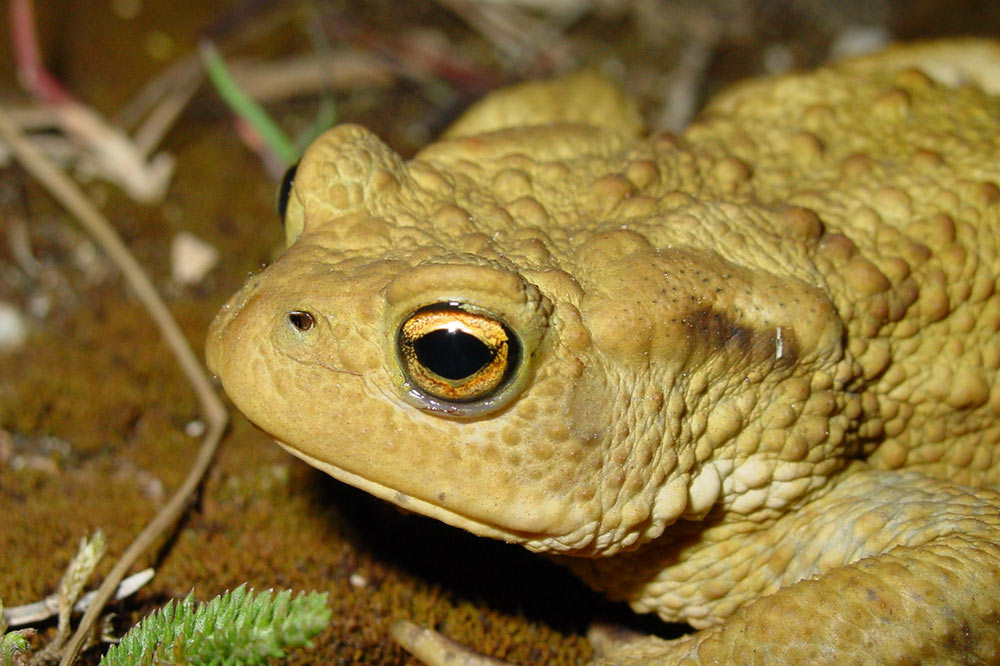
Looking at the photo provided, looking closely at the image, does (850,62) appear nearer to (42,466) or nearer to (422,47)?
(422,47)

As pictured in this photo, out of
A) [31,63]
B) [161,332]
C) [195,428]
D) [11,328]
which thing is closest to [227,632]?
[195,428]

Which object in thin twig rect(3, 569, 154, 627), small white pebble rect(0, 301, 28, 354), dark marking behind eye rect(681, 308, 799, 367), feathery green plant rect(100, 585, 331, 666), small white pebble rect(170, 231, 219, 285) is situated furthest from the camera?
small white pebble rect(170, 231, 219, 285)

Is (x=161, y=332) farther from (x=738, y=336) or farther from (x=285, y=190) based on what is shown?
(x=738, y=336)

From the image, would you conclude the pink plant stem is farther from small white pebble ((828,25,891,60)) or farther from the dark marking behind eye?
small white pebble ((828,25,891,60))

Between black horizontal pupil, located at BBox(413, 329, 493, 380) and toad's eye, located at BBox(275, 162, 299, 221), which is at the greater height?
toad's eye, located at BBox(275, 162, 299, 221)

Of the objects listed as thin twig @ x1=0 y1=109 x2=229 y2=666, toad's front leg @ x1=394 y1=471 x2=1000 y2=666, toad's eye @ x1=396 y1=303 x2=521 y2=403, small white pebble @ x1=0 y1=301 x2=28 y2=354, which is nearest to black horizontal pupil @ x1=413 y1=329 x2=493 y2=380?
toad's eye @ x1=396 y1=303 x2=521 y2=403

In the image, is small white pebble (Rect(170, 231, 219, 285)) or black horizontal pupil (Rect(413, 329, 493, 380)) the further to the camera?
small white pebble (Rect(170, 231, 219, 285))

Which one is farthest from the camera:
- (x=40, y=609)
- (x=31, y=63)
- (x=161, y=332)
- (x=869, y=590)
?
(x=31, y=63)
